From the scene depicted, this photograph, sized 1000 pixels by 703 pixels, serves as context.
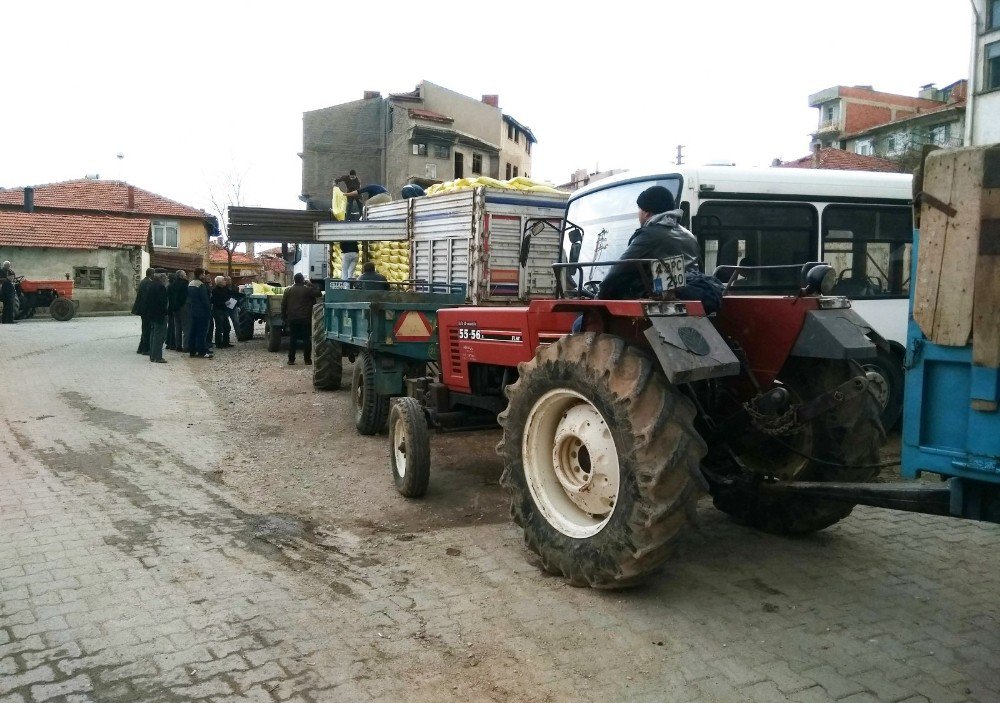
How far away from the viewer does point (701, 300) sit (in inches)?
167

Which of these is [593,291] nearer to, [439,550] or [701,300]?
[701,300]

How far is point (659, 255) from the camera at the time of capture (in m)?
4.28

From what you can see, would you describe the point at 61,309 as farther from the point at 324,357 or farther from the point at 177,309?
the point at 324,357

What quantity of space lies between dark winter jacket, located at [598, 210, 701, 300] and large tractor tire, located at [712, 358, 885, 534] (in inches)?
38.5

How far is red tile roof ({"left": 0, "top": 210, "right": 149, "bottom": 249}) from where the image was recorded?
34.4 metres

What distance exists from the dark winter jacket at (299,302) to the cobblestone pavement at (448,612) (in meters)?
8.15

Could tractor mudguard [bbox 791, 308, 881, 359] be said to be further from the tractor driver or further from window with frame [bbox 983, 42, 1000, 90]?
window with frame [bbox 983, 42, 1000, 90]

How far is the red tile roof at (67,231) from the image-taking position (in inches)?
1355

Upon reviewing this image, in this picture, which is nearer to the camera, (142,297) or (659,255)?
(659,255)

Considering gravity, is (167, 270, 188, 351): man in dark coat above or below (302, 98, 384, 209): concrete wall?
below

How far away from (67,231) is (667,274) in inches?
1489

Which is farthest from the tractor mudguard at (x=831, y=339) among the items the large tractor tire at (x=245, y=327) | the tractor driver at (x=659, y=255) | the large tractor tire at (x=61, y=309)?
the large tractor tire at (x=61, y=309)

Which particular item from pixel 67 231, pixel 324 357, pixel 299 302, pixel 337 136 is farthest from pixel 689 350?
pixel 337 136

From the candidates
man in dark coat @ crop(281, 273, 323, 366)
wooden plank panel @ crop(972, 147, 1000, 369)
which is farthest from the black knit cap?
man in dark coat @ crop(281, 273, 323, 366)
